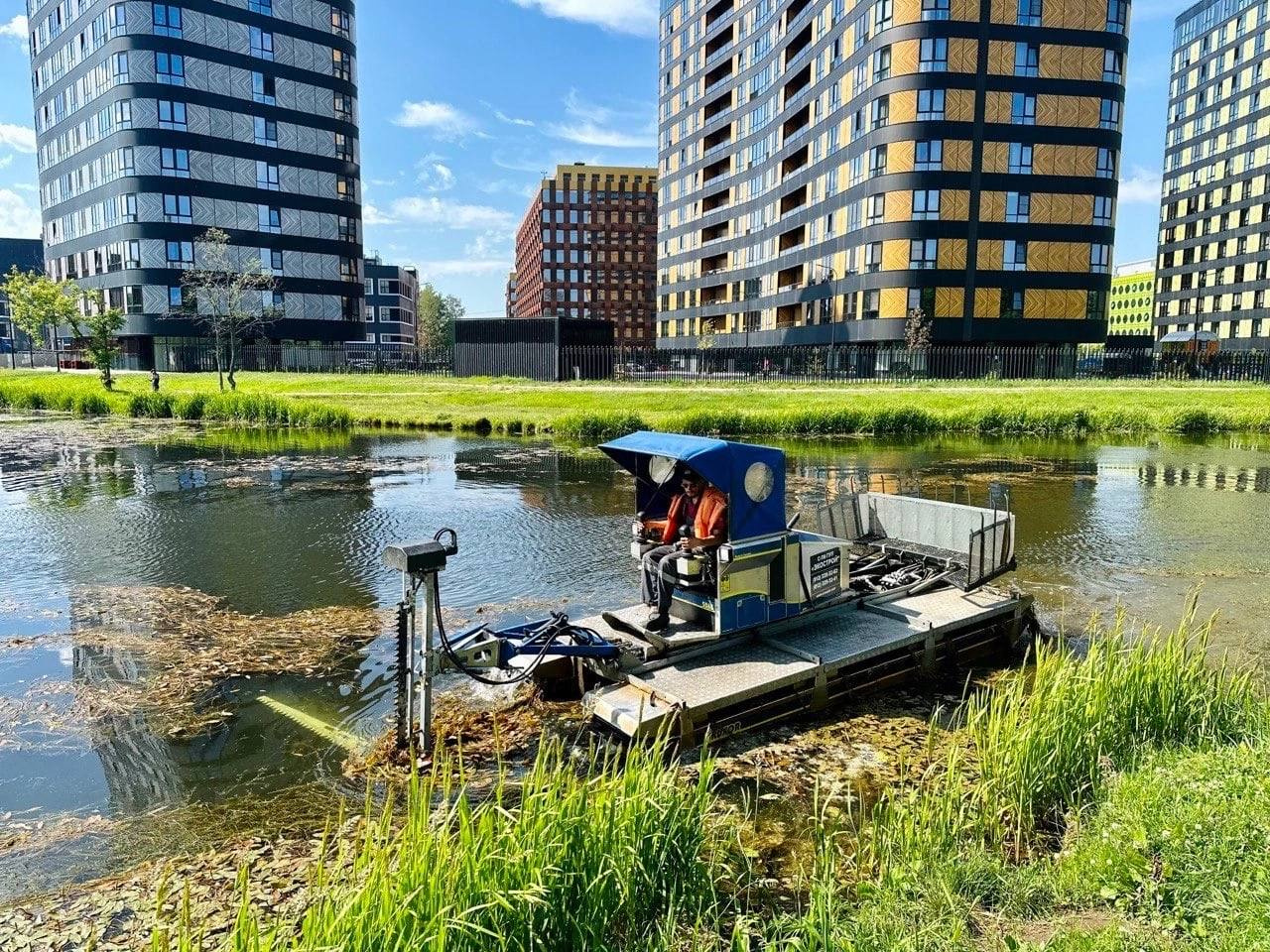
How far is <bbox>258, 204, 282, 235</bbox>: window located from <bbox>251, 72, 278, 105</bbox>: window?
875cm

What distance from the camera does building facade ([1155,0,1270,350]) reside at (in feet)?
339

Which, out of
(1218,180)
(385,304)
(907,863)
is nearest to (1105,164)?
(1218,180)

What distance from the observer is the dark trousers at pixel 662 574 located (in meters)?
10.2

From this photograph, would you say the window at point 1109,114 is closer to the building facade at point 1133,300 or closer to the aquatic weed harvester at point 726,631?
the aquatic weed harvester at point 726,631

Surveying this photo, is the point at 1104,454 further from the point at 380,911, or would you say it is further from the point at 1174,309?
the point at 1174,309

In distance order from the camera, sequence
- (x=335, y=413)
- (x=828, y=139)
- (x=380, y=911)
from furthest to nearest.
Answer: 1. (x=828, y=139)
2. (x=335, y=413)
3. (x=380, y=911)

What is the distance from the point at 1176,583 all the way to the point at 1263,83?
11573cm

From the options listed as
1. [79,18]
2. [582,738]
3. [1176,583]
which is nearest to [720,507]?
[582,738]

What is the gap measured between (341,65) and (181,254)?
24235mm

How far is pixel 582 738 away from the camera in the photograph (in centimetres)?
941

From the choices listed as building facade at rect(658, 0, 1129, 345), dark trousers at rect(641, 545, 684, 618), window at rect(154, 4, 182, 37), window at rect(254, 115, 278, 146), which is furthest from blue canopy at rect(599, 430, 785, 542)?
window at rect(254, 115, 278, 146)

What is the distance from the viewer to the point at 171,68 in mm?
72438

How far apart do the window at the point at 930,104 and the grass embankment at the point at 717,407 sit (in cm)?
2008

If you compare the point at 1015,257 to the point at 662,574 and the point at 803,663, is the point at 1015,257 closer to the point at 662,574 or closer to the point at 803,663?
the point at 803,663
